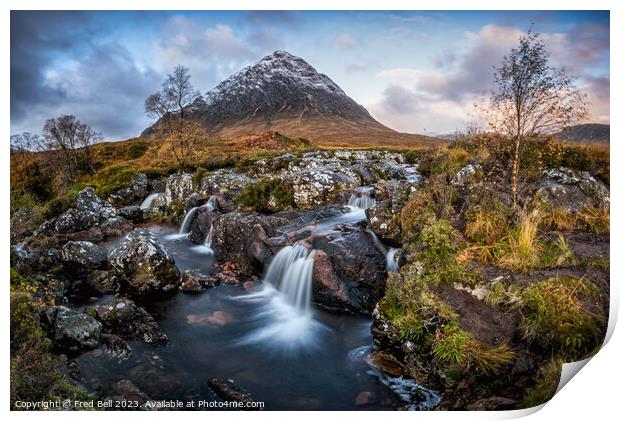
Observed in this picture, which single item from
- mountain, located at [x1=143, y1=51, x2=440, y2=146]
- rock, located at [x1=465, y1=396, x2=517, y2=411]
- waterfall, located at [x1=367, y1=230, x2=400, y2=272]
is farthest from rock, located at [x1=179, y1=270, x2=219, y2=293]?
rock, located at [x1=465, y1=396, x2=517, y2=411]

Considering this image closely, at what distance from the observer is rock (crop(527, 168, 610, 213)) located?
17.7 ft

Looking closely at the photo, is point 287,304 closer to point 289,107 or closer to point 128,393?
point 128,393

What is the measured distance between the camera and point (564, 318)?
421 cm

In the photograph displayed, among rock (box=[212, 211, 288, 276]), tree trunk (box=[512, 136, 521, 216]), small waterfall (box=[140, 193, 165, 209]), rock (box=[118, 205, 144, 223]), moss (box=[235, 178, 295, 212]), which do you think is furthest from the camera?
small waterfall (box=[140, 193, 165, 209])

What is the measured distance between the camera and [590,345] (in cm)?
422

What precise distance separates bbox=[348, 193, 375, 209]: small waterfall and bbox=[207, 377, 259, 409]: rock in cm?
678

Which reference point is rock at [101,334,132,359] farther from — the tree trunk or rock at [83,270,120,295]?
the tree trunk

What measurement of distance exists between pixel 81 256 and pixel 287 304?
525 centimetres

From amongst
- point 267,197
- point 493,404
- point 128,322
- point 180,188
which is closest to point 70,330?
point 128,322

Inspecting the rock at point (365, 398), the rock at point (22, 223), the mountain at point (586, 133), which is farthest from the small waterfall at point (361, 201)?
the rock at point (22, 223)

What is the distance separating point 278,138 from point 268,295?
22.9 meters

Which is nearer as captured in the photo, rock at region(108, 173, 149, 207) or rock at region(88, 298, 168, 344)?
rock at region(88, 298, 168, 344)

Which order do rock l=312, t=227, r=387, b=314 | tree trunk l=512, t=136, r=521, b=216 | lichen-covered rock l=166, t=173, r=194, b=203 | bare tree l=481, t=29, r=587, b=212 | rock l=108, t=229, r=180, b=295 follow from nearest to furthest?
bare tree l=481, t=29, r=587, b=212 < tree trunk l=512, t=136, r=521, b=216 < rock l=312, t=227, r=387, b=314 < rock l=108, t=229, r=180, b=295 < lichen-covered rock l=166, t=173, r=194, b=203

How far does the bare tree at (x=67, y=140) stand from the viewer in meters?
5.40
